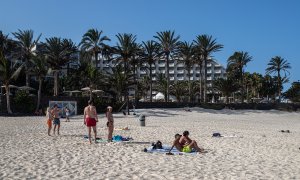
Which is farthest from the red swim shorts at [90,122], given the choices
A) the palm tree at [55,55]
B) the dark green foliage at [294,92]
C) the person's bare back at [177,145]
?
the dark green foliage at [294,92]

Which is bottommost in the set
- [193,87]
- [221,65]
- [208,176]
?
[208,176]

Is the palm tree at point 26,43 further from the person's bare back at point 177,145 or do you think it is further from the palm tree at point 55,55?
the person's bare back at point 177,145

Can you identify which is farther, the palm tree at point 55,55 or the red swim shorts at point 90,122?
the palm tree at point 55,55

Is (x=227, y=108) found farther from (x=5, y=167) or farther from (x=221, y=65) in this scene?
(x=221, y=65)

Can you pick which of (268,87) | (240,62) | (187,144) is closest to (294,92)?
(268,87)

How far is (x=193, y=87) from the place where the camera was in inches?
3541

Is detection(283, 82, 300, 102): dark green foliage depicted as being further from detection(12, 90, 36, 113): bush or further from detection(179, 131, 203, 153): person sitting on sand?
detection(179, 131, 203, 153): person sitting on sand

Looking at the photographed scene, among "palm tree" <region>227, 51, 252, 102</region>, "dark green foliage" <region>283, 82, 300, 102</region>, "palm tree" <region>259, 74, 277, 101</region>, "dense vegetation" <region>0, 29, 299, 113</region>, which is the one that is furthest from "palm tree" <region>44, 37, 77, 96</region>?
"dark green foliage" <region>283, 82, 300, 102</region>

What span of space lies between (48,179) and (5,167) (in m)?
1.84

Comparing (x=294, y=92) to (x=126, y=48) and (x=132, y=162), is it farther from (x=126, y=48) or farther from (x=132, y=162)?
(x=132, y=162)

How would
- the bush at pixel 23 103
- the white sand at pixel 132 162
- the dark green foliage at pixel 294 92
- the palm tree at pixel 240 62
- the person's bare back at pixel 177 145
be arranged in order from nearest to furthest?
the white sand at pixel 132 162
the person's bare back at pixel 177 145
the bush at pixel 23 103
the palm tree at pixel 240 62
the dark green foliage at pixel 294 92

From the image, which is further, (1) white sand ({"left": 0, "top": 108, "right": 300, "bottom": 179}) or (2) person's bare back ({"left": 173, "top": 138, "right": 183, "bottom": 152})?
(2) person's bare back ({"left": 173, "top": 138, "right": 183, "bottom": 152})

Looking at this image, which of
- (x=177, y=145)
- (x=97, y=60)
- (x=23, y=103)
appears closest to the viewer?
(x=177, y=145)

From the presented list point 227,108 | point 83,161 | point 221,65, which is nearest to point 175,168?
point 83,161
